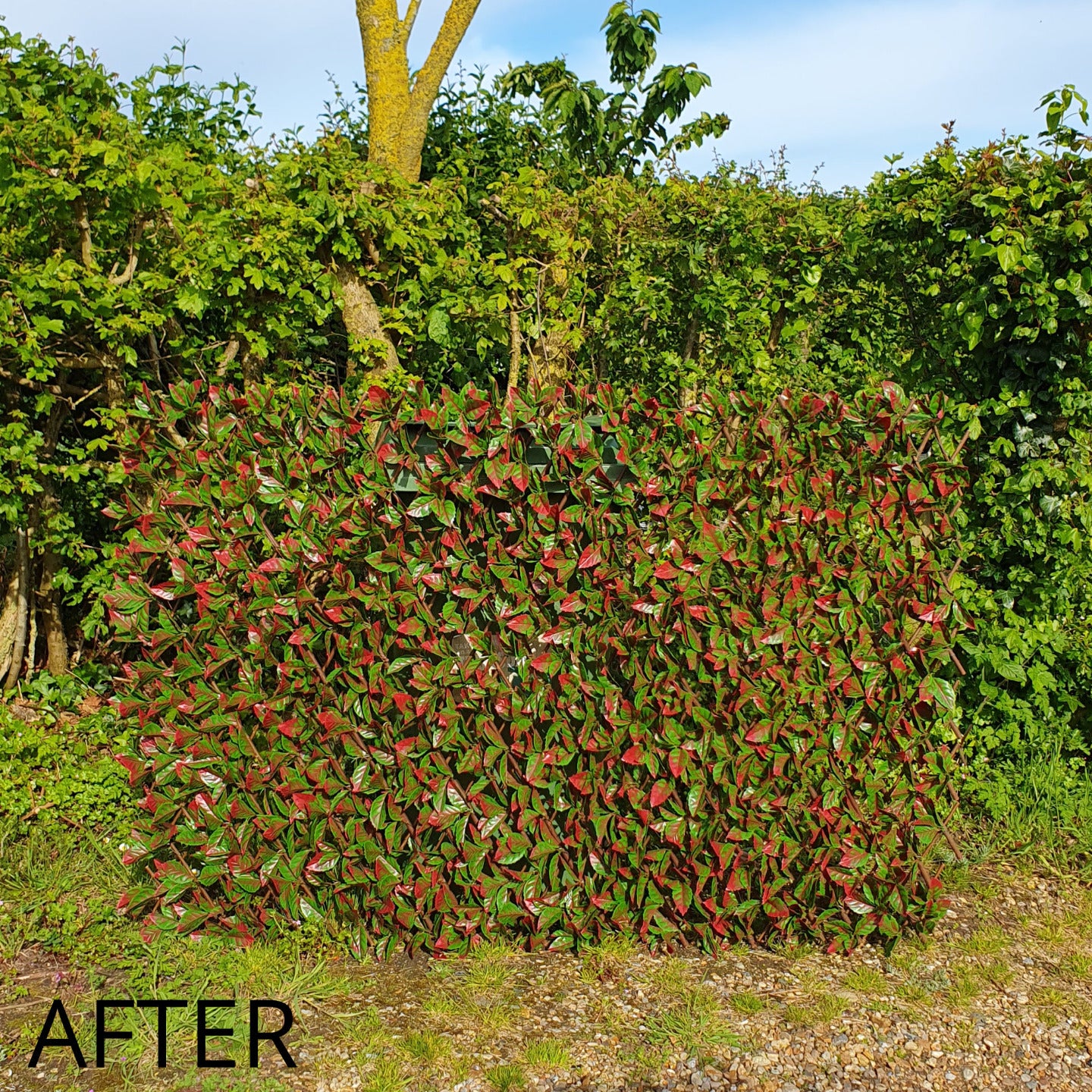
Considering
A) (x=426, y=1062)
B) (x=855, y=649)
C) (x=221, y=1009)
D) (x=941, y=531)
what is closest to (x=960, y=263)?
(x=941, y=531)

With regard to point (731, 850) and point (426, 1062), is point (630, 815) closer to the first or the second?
point (731, 850)

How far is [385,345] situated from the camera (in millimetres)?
5270

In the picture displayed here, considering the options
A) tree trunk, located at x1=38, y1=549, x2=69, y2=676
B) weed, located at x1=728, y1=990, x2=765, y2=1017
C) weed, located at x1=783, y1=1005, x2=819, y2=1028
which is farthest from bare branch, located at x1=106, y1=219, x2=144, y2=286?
weed, located at x1=783, y1=1005, x2=819, y2=1028

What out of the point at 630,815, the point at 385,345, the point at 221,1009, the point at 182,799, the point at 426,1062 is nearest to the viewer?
the point at 426,1062

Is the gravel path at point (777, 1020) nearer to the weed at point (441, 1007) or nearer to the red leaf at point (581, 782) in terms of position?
the weed at point (441, 1007)

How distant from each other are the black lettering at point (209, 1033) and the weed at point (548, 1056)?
0.86 metres

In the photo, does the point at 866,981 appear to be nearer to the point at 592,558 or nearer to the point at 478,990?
the point at 478,990

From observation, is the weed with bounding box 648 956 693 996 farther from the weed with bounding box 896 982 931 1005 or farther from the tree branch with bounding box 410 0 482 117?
the tree branch with bounding box 410 0 482 117

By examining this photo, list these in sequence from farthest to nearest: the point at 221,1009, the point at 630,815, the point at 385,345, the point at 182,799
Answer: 1. the point at 385,345
2. the point at 182,799
3. the point at 630,815
4. the point at 221,1009

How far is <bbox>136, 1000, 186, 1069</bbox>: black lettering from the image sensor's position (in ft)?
9.78

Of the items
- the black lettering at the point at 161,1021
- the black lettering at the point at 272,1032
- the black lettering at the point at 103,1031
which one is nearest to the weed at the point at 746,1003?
the black lettering at the point at 272,1032

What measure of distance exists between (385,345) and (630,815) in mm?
2940

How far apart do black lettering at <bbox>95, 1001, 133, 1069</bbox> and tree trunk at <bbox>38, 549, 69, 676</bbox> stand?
263 centimetres

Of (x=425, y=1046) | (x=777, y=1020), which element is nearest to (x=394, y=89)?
(x=425, y=1046)
